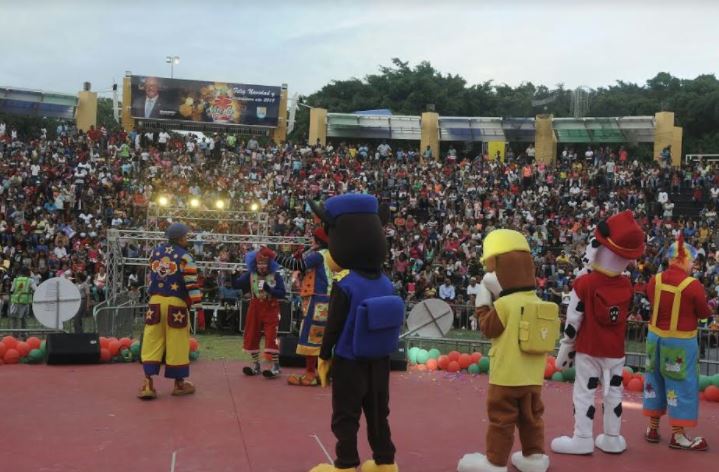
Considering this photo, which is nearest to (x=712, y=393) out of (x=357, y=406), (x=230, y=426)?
(x=357, y=406)

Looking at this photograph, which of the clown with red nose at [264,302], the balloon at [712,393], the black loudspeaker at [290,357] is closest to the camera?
the balloon at [712,393]

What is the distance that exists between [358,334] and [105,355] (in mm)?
5828

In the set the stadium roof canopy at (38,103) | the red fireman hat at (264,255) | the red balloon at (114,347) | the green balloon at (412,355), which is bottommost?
the green balloon at (412,355)

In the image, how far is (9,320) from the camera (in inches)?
592

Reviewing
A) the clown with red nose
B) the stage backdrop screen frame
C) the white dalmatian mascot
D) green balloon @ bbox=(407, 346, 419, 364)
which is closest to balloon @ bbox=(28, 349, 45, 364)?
the clown with red nose

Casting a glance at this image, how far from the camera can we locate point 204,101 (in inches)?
1298

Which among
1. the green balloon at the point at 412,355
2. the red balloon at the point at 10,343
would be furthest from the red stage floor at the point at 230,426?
the green balloon at the point at 412,355

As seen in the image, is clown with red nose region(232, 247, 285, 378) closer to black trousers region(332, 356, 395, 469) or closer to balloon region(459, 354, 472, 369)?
balloon region(459, 354, 472, 369)

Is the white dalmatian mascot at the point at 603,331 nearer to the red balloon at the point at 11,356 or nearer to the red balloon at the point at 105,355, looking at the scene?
the red balloon at the point at 105,355

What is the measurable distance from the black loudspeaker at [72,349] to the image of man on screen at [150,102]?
23.9 metres

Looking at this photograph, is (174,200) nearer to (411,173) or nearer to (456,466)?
(411,173)

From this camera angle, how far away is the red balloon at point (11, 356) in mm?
9828

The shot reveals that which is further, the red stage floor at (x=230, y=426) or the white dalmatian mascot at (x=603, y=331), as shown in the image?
the white dalmatian mascot at (x=603, y=331)

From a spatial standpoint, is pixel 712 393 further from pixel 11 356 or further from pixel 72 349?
pixel 11 356
